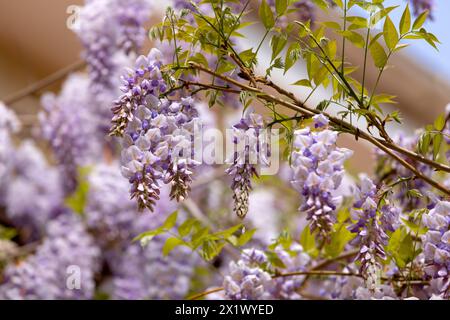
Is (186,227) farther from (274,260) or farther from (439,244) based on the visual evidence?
(439,244)

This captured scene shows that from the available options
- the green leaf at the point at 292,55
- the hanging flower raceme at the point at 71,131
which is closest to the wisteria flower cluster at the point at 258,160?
the green leaf at the point at 292,55

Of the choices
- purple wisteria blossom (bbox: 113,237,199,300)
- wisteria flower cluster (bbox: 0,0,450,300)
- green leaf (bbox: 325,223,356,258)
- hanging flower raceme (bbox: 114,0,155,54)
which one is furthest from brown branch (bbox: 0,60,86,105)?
green leaf (bbox: 325,223,356,258)

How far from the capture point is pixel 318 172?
0.66 m

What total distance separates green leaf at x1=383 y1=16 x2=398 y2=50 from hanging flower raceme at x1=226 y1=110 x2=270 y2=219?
163 mm

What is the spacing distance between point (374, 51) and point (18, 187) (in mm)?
1911

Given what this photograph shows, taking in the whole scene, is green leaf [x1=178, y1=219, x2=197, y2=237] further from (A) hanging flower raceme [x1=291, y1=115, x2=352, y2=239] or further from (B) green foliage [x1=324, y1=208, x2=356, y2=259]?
(A) hanging flower raceme [x1=291, y1=115, x2=352, y2=239]

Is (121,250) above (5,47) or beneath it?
beneath

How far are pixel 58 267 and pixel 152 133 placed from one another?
1258 millimetres

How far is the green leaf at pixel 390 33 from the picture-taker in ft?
2.52

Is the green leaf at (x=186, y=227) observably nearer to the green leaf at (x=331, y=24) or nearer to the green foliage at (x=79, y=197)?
the green leaf at (x=331, y=24)

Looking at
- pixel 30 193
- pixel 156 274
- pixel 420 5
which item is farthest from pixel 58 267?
pixel 420 5

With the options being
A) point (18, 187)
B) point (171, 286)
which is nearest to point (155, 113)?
point (171, 286)

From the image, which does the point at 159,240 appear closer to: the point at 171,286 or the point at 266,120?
the point at 171,286

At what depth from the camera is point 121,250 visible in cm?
211
